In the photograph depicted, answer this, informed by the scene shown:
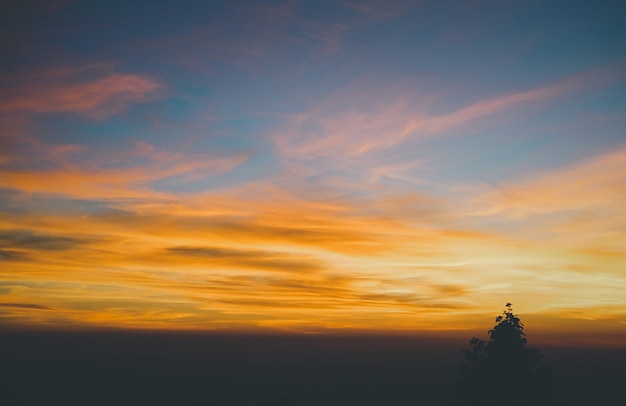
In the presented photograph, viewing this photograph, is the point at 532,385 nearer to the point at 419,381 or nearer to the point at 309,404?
the point at 309,404

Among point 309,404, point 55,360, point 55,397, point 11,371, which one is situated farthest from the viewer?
point 55,360

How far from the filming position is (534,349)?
108 feet

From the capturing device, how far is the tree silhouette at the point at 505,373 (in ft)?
110

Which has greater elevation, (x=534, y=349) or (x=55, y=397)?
(x=534, y=349)

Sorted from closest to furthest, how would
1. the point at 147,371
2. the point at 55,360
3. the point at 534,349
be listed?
the point at 534,349
the point at 147,371
the point at 55,360

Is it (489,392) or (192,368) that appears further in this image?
(192,368)

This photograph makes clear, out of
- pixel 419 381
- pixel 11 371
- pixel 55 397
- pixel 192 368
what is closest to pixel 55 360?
pixel 11 371

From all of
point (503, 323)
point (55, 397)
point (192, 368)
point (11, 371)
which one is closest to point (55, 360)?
point (11, 371)

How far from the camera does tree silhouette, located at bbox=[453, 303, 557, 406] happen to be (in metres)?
33.5

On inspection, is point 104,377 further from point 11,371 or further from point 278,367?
point 278,367

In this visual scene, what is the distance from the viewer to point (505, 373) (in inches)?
1348

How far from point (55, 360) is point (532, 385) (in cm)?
19029

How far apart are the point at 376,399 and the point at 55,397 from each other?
8520 cm

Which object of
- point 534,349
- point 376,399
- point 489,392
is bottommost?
point 376,399
